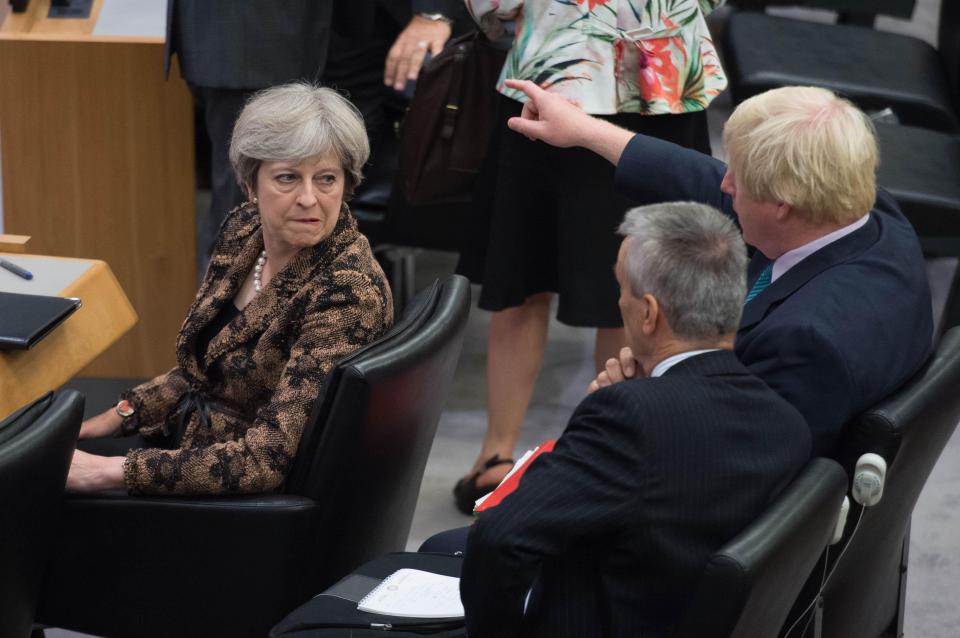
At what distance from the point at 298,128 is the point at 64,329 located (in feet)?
1.77

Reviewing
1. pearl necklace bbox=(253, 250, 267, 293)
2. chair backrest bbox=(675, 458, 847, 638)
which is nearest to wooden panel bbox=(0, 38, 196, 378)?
pearl necklace bbox=(253, 250, 267, 293)

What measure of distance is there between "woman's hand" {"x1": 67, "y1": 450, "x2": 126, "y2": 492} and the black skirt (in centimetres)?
123

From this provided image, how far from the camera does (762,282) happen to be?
2217mm

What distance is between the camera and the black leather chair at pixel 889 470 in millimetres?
1842

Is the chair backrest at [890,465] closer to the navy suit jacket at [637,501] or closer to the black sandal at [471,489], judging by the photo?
the navy suit jacket at [637,501]

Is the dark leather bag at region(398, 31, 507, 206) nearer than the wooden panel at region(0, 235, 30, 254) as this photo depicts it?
No

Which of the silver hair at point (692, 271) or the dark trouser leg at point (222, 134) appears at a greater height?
the silver hair at point (692, 271)

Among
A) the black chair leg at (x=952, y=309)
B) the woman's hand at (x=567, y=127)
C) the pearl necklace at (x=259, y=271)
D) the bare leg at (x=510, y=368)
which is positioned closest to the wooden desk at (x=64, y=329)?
the pearl necklace at (x=259, y=271)

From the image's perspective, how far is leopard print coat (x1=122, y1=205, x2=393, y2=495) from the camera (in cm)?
221

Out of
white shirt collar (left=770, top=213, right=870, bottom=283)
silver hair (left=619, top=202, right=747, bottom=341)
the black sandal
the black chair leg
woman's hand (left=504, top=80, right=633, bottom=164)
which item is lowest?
the black sandal

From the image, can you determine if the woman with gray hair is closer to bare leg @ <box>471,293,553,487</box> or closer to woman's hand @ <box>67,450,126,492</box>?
woman's hand @ <box>67,450,126,492</box>

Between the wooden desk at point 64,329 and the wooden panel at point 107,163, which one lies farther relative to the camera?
the wooden panel at point 107,163

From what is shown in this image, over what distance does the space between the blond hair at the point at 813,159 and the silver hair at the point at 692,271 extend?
286 mm

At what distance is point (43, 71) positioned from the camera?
3.67m
